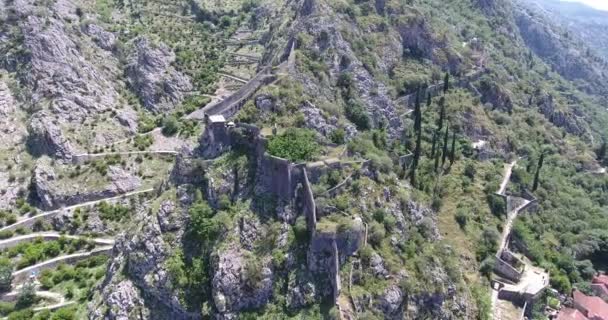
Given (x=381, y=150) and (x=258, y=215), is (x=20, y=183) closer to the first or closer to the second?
(x=258, y=215)

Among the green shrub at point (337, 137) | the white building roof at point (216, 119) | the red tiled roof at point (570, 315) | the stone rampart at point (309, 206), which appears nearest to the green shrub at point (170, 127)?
the white building roof at point (216, 119)

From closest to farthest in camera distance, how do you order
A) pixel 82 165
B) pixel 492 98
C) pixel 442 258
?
pixel 442 258, pixel 82 165, pixel 492 98

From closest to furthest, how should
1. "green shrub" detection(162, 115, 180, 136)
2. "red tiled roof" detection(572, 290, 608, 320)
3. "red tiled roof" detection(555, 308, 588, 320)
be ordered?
"red tiled roof" detection(555, 308, 588, 320)
"red tiled roof" detection(572, 290, 608, 320)
"green shrub" detection(162, 115, 180, 136)

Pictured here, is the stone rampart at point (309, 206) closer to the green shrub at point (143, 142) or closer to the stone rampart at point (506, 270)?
the stone rampart at point (506, 270)

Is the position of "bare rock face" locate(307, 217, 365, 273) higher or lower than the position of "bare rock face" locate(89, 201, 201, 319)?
higher

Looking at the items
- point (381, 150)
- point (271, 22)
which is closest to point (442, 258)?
point (381, 150)

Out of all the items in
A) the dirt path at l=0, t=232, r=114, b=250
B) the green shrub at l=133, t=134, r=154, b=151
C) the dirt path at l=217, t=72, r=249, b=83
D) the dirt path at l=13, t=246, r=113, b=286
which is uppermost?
the dirt path at l=217, t=72, r=249, b=83

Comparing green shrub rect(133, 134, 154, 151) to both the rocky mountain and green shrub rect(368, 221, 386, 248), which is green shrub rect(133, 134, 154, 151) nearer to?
the rocky mountain

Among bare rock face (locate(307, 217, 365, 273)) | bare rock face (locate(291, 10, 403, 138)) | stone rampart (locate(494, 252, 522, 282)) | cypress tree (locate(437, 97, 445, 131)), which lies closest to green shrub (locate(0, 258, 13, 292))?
bare rock face (locate(307, 217, 365, 273))
